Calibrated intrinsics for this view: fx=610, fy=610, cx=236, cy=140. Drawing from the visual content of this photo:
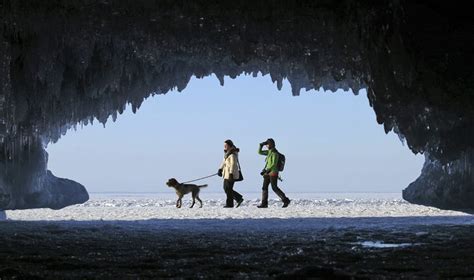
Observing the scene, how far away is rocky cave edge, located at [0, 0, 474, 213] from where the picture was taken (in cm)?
1101

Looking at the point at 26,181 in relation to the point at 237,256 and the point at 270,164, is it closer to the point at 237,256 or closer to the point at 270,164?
the point at 270,164

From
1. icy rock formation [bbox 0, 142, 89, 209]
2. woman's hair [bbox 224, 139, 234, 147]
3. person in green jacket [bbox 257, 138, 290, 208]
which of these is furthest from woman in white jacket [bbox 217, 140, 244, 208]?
icy rock formation [bbox 0, 142, 89, 209]

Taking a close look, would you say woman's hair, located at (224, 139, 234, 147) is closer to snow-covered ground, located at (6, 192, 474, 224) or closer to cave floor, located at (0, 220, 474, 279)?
snow-covered ground, located at (6, 192, 474, 224)

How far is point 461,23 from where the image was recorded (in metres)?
10.4

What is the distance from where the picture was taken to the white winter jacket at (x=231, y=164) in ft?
56.5

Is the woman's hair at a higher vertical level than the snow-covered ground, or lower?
higher

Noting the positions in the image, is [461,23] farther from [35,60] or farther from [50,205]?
[50,205]

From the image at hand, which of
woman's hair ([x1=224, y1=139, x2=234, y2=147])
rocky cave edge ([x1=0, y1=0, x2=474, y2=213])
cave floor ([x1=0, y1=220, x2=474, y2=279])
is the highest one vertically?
rocky cave edge ([x1=0, y1=0, x2=474, y2=213])

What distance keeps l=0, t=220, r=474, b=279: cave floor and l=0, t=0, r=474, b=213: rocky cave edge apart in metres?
3.88

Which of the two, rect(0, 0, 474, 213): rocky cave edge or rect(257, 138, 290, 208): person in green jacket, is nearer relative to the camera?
rect(0, 0, 474, 213): rocky cave edge

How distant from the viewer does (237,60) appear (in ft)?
49.0

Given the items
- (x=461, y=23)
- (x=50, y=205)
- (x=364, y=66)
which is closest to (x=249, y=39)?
(x=364, y=66)

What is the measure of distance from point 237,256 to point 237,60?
9.19m

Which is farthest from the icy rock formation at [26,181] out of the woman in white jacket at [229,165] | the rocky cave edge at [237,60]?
the woman in white jacket at [229,165]
